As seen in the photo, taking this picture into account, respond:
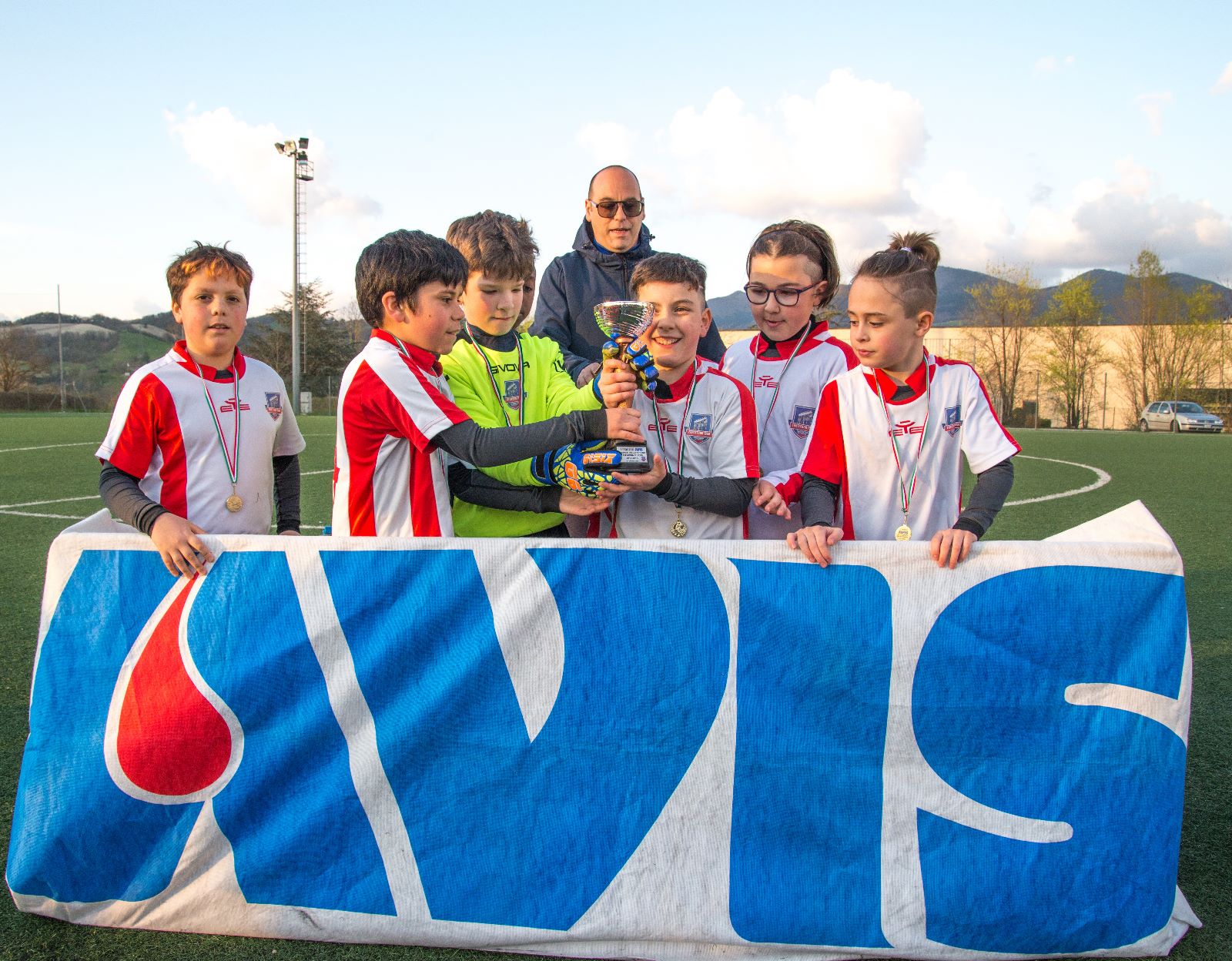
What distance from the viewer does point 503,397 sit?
2803 millimetres

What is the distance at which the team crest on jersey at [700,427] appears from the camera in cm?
278

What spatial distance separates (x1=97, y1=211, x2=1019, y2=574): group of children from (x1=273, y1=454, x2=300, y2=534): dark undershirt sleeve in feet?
0.47

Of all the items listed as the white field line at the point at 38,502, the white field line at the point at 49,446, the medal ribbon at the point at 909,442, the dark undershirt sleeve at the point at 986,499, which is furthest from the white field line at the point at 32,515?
the dark undershirt sleeve at the point at 986,499

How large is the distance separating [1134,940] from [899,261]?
1.88 meters

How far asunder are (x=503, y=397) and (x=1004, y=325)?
5401 cm

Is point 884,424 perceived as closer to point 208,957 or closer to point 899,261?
point 899,261

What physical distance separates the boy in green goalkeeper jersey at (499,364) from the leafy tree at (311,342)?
143ft

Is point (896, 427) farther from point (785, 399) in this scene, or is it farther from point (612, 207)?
point (612, 207)

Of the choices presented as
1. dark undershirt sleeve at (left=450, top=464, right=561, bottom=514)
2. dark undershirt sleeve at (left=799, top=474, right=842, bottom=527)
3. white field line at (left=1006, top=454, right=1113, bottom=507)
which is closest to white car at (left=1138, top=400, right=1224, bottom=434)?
white field line at (left=1006, top=454, right=1113, bottom=507)

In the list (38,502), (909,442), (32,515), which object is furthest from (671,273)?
(38,502)

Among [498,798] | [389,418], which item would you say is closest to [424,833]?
[498,798]

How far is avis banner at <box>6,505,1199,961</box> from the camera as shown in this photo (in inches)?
82.5

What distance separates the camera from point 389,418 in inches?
97.1

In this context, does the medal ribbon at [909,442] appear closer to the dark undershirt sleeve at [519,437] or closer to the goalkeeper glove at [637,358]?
the goalkeeper glove at [637,358]
